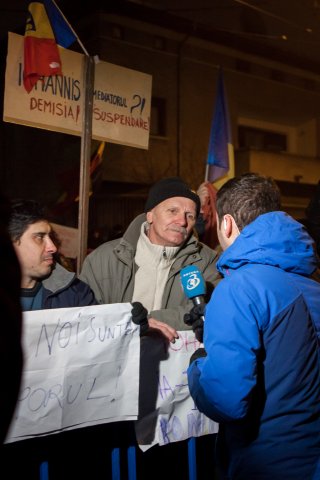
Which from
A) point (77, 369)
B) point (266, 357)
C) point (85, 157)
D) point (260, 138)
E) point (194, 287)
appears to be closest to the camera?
point (266, 357)

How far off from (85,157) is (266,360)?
107 inches

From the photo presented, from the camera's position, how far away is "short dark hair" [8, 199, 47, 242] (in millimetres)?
3318

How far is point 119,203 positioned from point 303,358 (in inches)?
667

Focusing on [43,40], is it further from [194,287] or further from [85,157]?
[194,287]

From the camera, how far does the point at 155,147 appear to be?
63.5 feet

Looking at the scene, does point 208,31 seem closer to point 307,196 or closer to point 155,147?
point 155,147

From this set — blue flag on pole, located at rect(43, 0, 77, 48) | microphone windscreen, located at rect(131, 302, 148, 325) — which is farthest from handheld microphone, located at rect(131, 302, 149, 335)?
blue flag on pole, located at rect(43, 0, 77, 48)

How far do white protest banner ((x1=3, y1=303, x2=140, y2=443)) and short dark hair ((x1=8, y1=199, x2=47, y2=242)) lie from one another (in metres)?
0.81

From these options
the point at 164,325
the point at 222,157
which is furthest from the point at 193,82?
the point at 164,325

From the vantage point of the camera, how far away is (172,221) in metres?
3.79

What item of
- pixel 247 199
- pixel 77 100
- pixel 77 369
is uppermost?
pixel 77 100

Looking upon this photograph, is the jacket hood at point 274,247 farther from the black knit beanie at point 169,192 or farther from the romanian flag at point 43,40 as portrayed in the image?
the romanian flag at point 43,40

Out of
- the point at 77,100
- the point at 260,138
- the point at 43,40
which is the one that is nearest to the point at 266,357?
the point at 77,100

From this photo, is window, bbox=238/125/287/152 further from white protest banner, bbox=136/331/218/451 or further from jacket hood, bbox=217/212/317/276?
jacket hood, bbox=217/212/317/276
